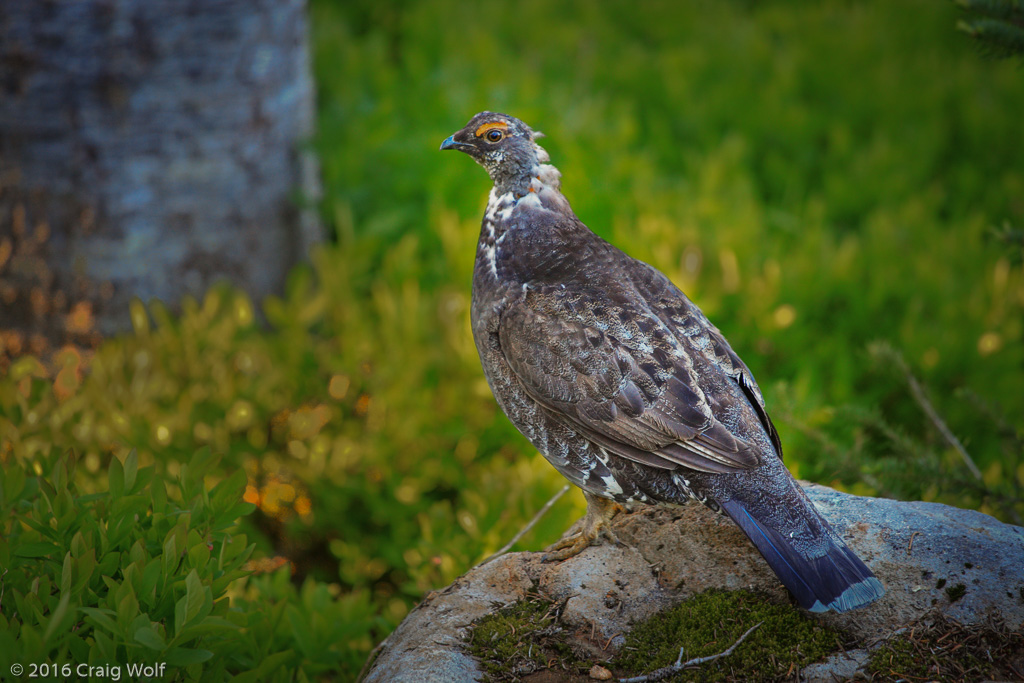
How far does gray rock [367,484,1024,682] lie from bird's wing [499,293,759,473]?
1.41 ft

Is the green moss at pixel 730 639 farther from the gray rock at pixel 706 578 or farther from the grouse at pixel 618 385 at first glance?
the grouse at pixel 618 385

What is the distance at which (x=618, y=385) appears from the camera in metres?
3.01

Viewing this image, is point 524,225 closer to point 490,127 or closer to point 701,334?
point 490,127

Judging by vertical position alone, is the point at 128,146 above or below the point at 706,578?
above

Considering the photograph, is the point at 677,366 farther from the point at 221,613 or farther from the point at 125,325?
the point at 125,325

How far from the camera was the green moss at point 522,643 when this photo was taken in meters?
2.67

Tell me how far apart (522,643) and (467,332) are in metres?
2.44

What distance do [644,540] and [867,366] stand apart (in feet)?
8.80

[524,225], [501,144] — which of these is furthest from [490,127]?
[524,225]

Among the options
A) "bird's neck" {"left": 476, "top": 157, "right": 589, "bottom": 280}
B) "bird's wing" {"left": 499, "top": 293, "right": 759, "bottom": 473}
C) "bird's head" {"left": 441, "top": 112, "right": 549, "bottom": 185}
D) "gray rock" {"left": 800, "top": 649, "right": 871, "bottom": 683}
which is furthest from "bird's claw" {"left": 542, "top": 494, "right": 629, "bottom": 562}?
"bird's head" {"left": 441, "top": 112, "right": 549, "bottom": 185}

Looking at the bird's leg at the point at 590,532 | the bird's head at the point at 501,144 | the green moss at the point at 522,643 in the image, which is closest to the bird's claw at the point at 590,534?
the bird's leg at the point at 590,532

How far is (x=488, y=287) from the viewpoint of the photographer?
3410 mm

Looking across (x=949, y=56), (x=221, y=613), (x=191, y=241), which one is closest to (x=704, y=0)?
(x=949, y=56)

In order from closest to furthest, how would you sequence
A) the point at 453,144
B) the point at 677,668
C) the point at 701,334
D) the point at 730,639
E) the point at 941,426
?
1. the point at 677,668
2. the point at 730,639
3. the point at 701,334
4. the point at 453,144
5. the point at 941,426
